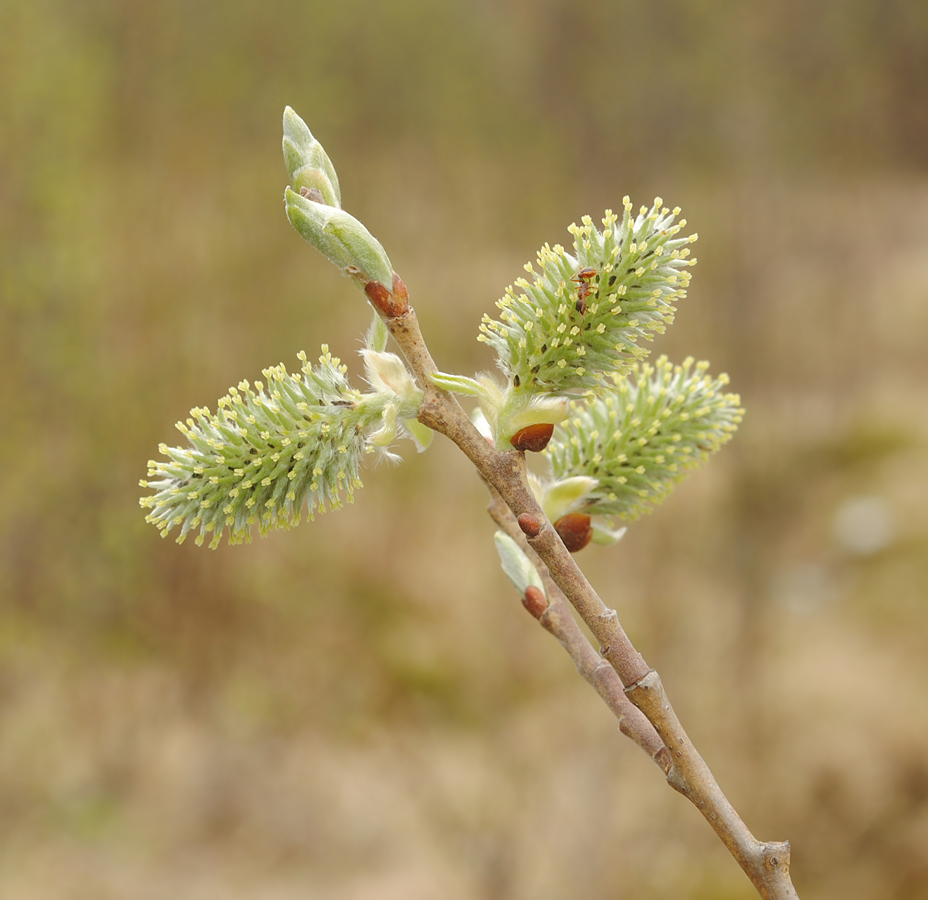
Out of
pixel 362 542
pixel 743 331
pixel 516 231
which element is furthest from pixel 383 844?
pixel 516 231

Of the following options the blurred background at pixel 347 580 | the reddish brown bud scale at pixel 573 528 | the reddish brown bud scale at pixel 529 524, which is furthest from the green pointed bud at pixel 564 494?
the blurred background at pixel 347 580

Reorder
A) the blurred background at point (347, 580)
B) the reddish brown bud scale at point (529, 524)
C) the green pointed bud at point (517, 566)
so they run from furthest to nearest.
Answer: the blurred background at point (347, 580)
the green pointed bud at point (517, 566)
the reddish brown bud scale at point (529, 524)

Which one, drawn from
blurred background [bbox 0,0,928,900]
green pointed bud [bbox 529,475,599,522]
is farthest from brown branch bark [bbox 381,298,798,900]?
blurred background [bbox 0,0,928,900]

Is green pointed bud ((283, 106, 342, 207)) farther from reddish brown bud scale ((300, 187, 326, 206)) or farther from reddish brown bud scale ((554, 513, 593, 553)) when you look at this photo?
reddish brown bud scale ((554, 513, 593, 553))

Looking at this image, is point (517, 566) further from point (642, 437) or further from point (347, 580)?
point (347, 580)

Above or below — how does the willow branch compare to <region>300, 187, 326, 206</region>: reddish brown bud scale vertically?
below

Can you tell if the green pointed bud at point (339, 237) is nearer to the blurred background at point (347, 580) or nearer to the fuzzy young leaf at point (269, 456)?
the fuzzy young leaf at point (269, 456)

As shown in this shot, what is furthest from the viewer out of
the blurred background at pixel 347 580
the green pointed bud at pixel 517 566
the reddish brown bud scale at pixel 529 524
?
the blurred background at pixel 347 580
